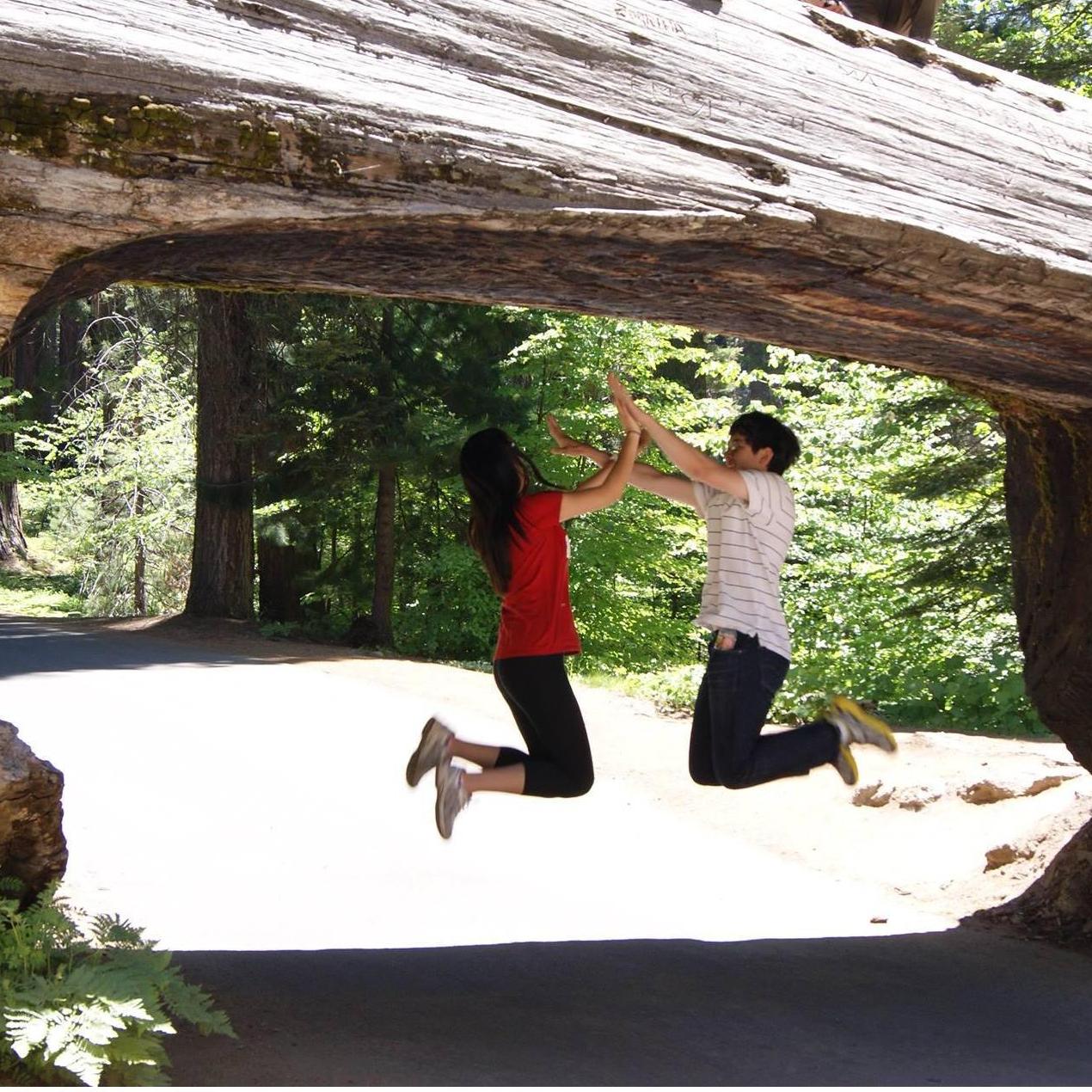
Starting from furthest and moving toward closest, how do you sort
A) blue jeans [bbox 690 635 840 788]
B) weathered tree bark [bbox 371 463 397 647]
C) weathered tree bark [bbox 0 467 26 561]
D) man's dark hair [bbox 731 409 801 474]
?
weathered tree bark [bbox 0 467 26 561] < weathered tree bark [bbox 371 463 397 647] < man's dark hair [bbox 731 409 801 474] < blue jeans [bbox 690 635 840 788]

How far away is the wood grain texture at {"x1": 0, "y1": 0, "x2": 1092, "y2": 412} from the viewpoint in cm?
367

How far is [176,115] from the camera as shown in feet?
12.0

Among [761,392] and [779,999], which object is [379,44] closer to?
[779,999]

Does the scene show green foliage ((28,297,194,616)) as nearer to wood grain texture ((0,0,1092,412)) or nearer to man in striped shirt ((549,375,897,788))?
man in striped shirt ((549,375,897,788))

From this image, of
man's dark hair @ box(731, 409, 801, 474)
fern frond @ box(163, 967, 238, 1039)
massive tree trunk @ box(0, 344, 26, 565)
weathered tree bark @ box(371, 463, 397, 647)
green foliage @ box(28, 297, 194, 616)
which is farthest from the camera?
massive tree trunk @ box(0, 344, 26, 565)

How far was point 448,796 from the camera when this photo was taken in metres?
5.01

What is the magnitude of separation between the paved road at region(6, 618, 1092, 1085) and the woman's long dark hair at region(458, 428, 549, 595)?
1.73m

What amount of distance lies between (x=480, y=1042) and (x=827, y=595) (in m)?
13.0

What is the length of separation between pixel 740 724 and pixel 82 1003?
253 centimetres

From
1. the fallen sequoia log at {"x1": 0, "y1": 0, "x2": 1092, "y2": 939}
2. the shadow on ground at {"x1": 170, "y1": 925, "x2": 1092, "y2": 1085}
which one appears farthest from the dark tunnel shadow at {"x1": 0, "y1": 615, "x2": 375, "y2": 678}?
the fallen sequoia log at {"x1": 0, "y1": 0, "x2": 1092, "y2": 939}

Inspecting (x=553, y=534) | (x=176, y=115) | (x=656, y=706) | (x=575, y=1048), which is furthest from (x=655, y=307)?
(x=656, y=706)

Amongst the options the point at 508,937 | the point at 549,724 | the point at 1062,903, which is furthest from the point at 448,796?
the point at 1062,903

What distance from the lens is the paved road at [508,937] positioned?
464cm

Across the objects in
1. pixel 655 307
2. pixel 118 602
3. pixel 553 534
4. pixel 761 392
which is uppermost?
pixel 655 307
